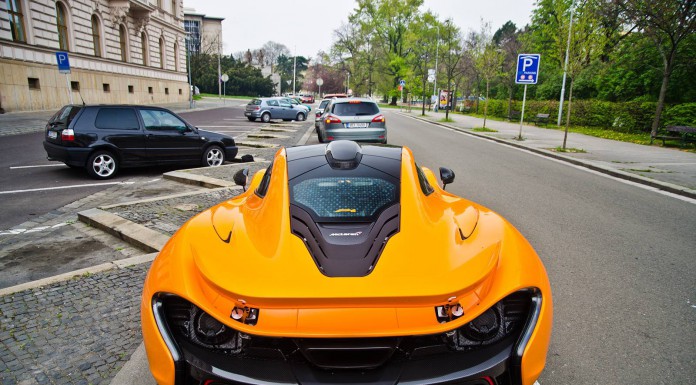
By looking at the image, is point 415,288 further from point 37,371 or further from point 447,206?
point 37,371

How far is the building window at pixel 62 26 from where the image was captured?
1016 inches

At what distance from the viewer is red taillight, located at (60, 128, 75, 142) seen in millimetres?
8602

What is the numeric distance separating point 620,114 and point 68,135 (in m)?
24.1

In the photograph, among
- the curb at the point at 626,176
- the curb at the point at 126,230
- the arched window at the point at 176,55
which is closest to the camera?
the curb at the point at 126,230

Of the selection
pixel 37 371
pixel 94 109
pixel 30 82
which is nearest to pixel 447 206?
pixel 37 371

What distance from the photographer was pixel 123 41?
110 ft

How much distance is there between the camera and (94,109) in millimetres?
9117

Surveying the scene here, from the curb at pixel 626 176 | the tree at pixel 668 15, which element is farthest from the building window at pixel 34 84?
the tree at pixel 668 15

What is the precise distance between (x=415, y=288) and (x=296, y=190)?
1.12 metres

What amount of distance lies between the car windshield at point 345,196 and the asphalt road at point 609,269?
4.69ft

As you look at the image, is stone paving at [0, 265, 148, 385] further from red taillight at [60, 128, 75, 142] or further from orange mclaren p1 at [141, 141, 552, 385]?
red taillight at [60, 128, 75, 142]

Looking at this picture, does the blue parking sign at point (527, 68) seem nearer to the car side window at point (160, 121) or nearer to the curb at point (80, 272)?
the car side window at point (160, 121)

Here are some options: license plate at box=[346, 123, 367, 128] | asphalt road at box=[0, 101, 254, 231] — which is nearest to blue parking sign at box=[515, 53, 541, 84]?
license plate at box=[346, 123, 367, 128]

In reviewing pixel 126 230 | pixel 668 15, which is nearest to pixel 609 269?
pixel 126 230
